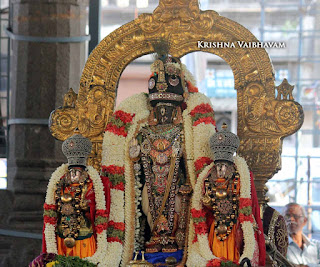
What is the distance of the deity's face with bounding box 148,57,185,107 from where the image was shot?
6.66 meters

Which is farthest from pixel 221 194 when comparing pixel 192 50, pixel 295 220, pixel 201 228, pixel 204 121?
pixel 295 220

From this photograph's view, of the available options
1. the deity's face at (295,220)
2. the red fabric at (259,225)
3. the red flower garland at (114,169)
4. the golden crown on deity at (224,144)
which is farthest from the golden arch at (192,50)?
the deity's face at (295,220)

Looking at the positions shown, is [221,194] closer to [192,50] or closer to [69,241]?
[69,241]

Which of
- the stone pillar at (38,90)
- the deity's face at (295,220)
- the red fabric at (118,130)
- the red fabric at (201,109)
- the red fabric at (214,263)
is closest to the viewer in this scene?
the red fabric at (214,263)

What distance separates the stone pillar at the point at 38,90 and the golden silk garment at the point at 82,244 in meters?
2.46

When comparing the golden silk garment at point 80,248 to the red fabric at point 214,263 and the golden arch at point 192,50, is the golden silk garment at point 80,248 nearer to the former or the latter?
the golden arch at point 192,50

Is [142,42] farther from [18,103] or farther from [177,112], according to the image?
[18,103]

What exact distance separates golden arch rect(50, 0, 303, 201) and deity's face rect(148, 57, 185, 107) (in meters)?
0.43

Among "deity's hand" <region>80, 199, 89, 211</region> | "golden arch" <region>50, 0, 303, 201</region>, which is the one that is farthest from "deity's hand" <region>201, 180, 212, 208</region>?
"deity's hand" <region>80, 199, 89, 211</region>

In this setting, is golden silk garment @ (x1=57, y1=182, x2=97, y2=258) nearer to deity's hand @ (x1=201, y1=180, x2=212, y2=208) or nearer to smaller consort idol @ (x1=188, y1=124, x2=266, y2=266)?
smaller consort idol @ (x1=188, y1=124, x2=266, y2=266)

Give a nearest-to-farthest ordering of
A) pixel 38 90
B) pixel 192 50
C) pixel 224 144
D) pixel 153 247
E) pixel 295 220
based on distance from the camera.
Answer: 1. pixel 224 144
2. pixel 153 247
3. pixel 192 50
4. pixel 295 220
5. pixel 38 90

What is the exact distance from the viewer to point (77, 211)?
6336mm

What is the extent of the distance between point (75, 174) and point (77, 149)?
0.70 feet

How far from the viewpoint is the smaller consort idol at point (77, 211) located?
20.8ft
